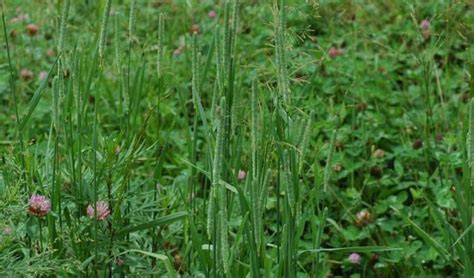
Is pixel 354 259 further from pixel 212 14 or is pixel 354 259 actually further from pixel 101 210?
pixel 212 14

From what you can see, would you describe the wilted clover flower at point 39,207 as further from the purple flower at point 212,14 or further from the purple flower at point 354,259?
the purple flower at point 212,14

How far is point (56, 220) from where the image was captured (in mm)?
1774

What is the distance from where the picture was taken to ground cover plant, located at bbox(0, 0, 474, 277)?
1.50 meters

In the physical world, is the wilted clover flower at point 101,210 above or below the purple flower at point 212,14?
below

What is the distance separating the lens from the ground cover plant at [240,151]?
1.50 metres

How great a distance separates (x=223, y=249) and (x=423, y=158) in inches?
51.2

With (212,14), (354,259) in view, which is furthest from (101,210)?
(212,14)

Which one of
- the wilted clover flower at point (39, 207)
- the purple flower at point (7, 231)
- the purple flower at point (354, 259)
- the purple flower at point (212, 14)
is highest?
the purple flower at point (212, 14)

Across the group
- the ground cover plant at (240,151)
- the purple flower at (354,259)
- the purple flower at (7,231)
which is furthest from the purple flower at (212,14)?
the purple flower at (7,231)

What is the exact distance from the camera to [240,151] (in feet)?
5.48

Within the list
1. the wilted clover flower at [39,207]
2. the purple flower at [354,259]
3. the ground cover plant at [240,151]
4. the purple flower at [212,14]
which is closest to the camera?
the ground cover plant at [240,151]

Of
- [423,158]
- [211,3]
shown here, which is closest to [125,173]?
[423,158]

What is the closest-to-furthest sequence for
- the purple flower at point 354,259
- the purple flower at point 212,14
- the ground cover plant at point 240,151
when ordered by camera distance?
the ground cover plant at point 240,151, the purple flower at point 354,259, the purple flower at point 212,14

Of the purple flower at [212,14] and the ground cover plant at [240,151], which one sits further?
the purple flower at [212,14]
